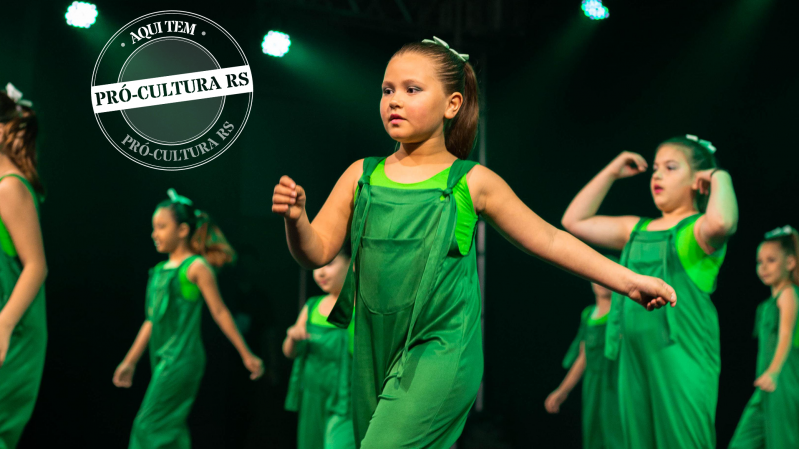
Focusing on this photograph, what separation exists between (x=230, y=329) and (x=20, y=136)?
5.65 ft

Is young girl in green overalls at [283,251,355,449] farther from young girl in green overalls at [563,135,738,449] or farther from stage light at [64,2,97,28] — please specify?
stage light at [64,2,97,28]

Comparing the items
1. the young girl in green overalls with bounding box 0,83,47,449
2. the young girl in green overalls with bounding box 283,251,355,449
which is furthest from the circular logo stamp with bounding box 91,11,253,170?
the young girl in green overalls with bounding box 283,251,355,449

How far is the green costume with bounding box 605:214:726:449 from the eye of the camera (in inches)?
138

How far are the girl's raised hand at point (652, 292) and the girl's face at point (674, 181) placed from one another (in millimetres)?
2253

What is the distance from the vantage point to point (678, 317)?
11.8 feet

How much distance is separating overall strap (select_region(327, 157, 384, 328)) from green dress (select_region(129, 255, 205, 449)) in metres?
2.84

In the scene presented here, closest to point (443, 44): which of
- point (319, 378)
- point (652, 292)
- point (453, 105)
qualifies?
point (453, 105)

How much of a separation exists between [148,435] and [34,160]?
176 cm

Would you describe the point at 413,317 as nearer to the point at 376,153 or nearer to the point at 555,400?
the point at 555,400

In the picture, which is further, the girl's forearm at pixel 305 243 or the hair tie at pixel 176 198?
the hair tie at pixel 176 198

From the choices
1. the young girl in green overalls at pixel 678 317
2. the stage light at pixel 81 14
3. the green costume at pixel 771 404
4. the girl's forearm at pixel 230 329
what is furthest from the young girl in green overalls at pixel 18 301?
the green costume at pixel 771 404

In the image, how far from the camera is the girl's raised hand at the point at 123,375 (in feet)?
14.3

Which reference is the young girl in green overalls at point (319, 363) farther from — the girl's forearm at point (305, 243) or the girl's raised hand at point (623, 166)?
the girl's forearm at point (305, 243)

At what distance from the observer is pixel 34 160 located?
12.4ft
